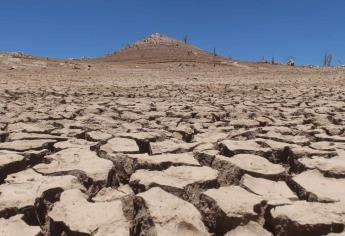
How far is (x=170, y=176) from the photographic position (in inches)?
92.3

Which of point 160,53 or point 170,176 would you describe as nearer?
point 170,176

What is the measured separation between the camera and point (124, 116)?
4723 millimetres

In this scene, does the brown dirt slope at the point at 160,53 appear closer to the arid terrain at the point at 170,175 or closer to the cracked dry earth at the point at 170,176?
the arid terrain at the point at 170,175

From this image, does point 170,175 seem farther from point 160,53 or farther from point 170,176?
point 160,53

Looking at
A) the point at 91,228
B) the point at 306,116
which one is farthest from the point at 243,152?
the point at 306,116

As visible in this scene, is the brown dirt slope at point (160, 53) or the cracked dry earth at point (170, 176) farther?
the brown dirt slope at point (160, 53)

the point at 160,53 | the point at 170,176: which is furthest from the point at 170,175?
the point at 160,53

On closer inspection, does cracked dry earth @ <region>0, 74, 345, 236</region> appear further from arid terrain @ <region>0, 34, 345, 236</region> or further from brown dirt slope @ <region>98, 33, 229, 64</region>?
brown dirt slope @ <region>98, 33, 229, 64</region>

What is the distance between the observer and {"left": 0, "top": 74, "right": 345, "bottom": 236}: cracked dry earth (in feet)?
5.94

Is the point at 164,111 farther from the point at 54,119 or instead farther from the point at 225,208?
the point at 225,208

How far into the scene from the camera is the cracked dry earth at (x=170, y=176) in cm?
181

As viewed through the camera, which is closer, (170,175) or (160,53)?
(170,175)

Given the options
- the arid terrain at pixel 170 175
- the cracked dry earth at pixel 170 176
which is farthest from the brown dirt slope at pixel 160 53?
the cracked dry earth at pixel 170 176

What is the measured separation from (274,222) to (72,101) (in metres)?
4.79
